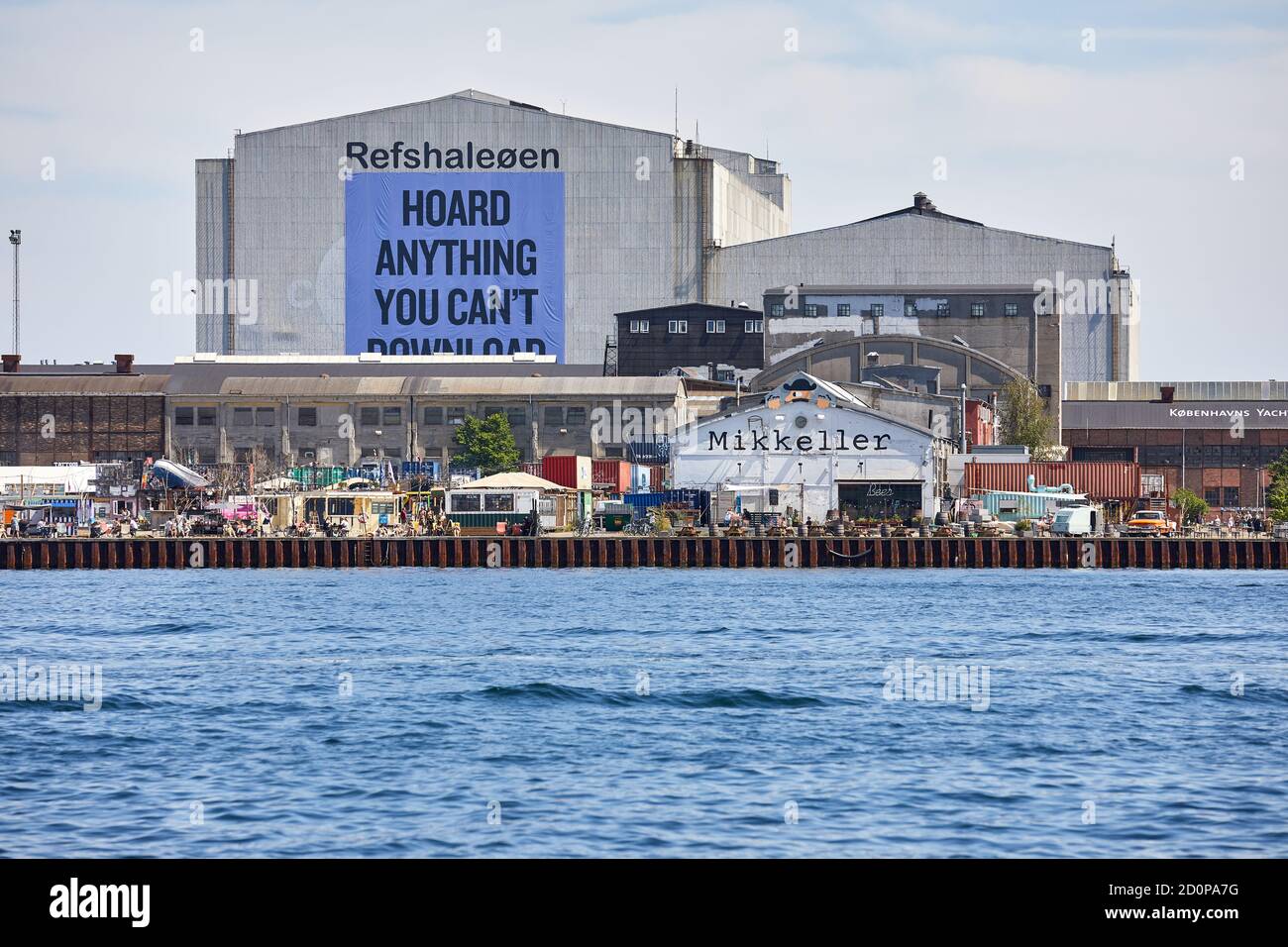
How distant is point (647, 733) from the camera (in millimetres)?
27281

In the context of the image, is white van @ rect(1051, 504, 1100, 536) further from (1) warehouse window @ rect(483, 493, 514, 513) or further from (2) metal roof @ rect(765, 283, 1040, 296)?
(2) metal roof @ rect(765, 283, 1040, 296)

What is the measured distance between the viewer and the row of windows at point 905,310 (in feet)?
366

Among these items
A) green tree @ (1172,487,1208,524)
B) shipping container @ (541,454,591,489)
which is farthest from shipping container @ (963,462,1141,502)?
shipping container @ (541,454,591,489)

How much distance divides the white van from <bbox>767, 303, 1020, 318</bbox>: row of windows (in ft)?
119

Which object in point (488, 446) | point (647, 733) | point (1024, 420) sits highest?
point (1024, 420)

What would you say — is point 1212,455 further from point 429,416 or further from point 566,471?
point 429,416

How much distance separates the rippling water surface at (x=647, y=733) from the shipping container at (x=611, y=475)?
36848 millimetres

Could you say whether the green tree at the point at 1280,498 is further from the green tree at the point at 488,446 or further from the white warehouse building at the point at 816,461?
the green tree at the point at 488,446

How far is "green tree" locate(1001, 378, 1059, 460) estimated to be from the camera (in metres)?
102

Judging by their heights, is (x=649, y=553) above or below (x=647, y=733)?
above

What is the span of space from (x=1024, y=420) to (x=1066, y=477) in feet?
52.9

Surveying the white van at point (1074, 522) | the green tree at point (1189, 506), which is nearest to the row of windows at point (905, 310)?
the green tree at point (1189, 506)

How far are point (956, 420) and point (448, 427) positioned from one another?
2975 centimetres

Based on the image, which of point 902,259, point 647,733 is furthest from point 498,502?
point 902,259
